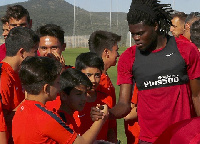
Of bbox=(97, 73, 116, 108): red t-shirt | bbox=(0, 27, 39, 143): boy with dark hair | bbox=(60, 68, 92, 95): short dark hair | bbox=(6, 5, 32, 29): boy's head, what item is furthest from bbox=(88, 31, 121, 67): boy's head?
bbox=(0, 27, 39, 143): boy with dark hair

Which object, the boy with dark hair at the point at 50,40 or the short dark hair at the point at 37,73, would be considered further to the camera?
the boy with dark hair at the point at 50,40

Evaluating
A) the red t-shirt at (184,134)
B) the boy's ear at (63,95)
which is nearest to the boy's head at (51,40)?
the boy's ear at (63,95)

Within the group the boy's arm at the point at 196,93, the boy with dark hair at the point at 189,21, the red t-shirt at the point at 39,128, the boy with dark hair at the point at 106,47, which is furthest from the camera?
the boy with dark hair at the point at 189,21

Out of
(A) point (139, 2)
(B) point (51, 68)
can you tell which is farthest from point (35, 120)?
(A) point (139, 2)

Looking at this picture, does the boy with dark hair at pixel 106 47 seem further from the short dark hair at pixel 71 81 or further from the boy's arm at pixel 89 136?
the boy's arm at pixel 89 136

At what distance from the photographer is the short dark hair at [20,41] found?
4746mm

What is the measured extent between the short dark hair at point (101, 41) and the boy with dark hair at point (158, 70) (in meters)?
1.78

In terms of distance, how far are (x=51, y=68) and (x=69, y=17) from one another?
353 feet

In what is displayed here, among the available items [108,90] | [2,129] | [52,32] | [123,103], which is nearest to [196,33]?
[108,90]

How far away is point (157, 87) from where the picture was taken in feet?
15.0

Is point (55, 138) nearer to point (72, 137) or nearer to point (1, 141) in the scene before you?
point (72, 137)

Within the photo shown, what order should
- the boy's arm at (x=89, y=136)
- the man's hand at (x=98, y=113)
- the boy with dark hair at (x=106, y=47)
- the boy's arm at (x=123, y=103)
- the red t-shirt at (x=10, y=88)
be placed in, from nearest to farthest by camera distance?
the boy's arm at (x=89, y=136) < the man's hand at (x=98, y=113) < the red t-shirt at (x=10, y=88) < the boy's arm at (x=123, y=103) < the boy with dark hair at (x=106, y=47)

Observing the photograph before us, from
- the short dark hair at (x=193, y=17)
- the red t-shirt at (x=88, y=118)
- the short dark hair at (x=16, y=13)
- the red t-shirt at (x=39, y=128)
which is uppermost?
the short dark hair at (x=16, y=13)

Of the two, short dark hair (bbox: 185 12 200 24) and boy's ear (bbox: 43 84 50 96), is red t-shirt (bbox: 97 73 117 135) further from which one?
short dark hair (bbox: 185 12 200 24)
